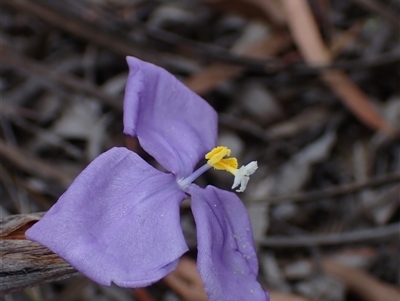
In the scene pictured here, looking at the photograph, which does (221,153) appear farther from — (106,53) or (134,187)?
(106,53)

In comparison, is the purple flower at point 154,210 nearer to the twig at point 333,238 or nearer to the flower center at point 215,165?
the flower center at point 215,165

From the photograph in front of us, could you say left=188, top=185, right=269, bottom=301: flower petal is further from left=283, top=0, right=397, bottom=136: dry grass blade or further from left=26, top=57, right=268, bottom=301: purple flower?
left=283, top=0, right=397, bottom=136: dry grass blade

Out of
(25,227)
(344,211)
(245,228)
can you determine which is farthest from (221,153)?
(344,211)

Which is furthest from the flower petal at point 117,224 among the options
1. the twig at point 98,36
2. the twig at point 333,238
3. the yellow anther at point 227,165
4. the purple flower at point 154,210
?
the twig at point 98,36

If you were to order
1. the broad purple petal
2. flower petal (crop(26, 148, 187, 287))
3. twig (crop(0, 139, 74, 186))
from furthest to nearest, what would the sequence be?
twig (crop(0, 139, 74, 186)), the broad purple petal, flower petal (crop(26, 148, 187, 287))

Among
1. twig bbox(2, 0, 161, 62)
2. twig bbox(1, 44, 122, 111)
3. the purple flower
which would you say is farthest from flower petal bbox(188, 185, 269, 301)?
twig bbox(2, 0, 161, 62)

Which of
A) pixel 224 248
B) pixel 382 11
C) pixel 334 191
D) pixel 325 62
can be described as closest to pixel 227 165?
pixel 224 248
